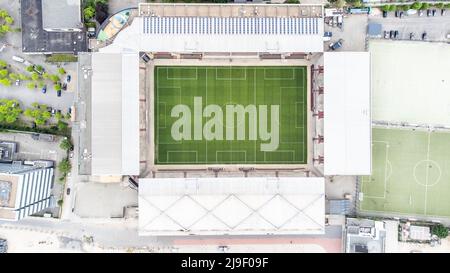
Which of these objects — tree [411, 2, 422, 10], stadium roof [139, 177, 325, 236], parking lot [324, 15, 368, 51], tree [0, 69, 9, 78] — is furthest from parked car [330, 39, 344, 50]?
tree [0, 69, 9, 78]

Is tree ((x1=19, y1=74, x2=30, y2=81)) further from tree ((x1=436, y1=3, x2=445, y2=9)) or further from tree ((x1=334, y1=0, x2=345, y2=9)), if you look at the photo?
tree ((x1=436, y1=3, x2=445, y2=9))

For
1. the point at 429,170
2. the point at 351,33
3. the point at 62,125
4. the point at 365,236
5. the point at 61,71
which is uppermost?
the point at 351,33

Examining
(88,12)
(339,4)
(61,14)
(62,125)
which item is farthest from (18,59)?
(339,4)

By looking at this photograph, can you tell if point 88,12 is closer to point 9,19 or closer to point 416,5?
point 9,19

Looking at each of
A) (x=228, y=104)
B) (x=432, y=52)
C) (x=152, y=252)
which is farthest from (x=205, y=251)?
(x=432, y=52)

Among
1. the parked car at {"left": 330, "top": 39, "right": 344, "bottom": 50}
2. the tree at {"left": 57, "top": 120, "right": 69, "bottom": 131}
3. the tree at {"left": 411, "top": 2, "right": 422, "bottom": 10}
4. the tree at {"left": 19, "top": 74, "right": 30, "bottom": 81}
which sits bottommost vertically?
the tree at {"left": 57, "top": 120, "right": 69, "bottom": 131}

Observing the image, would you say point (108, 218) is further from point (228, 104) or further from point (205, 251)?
point (228, 104)
